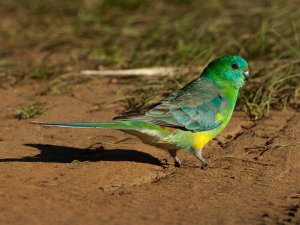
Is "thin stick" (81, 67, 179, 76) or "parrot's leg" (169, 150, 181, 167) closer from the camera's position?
"parrot's leg" (169, 150, 181, 167)

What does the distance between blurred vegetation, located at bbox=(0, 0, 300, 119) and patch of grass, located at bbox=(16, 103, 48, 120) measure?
0.82m

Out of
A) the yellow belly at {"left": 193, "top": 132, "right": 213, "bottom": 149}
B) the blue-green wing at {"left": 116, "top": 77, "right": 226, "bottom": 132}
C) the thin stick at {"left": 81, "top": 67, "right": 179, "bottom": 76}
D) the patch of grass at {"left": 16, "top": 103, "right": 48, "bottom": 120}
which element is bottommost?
the yellow belly at {"left": 193, "top": 132, "right": 213, "bottom": 149}

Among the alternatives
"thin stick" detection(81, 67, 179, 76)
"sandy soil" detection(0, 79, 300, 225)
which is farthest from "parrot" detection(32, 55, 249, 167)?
"thin stick" detection(81, 67, 179, 76)

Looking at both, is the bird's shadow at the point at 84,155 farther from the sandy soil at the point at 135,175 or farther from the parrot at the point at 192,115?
the parrot at the point at 192,115

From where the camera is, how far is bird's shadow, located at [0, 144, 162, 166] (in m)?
4.81

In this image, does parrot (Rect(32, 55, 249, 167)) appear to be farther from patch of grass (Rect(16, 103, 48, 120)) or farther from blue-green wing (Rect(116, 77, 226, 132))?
patch of grass (Rect(16, 103, 48, 120))

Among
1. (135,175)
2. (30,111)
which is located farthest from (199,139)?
(30,111)

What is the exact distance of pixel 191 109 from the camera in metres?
4.87

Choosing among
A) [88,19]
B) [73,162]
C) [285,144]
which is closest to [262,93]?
[285,144]

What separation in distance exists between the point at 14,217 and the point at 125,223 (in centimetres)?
60

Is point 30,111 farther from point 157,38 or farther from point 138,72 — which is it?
point 157,38

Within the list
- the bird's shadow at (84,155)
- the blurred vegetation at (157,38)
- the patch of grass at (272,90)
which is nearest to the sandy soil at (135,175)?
the bird's shadow at (84,155)

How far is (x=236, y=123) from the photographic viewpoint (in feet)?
19.1

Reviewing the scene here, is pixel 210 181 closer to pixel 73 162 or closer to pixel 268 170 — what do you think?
pixel 268 170
